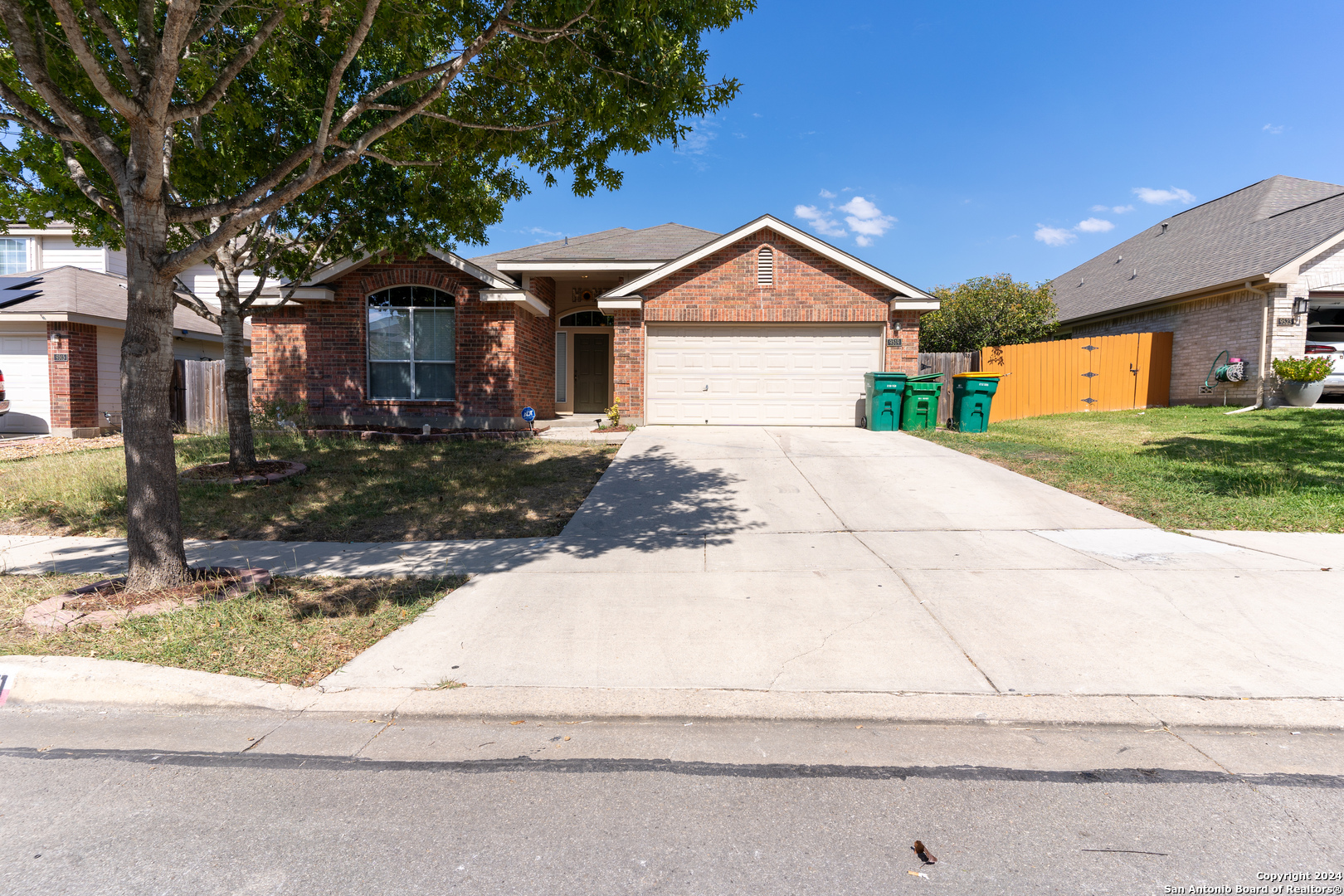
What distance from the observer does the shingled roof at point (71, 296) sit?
14398 mm

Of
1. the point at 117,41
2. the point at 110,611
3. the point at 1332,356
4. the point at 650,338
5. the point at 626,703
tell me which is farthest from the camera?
the point at 1332,356

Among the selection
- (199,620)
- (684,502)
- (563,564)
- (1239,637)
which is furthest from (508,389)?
(1239,637)

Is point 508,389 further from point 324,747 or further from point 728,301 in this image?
point 324,747

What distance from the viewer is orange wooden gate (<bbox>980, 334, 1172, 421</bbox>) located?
54.3 feet

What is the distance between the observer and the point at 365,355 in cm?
1439

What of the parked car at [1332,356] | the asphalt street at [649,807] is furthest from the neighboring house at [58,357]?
the parked car at [1332,356]

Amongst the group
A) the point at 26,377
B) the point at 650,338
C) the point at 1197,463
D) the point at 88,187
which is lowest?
the point at 1197,463

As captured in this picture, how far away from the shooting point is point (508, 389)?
46.6 feet

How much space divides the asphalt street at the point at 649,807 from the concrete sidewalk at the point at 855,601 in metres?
0.50

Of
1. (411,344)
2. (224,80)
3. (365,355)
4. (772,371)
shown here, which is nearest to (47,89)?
(224,80)

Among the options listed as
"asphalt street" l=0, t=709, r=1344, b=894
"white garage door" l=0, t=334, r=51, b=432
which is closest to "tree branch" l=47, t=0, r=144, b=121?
"asphalt street" l=0, t=709, r=1344, b=894

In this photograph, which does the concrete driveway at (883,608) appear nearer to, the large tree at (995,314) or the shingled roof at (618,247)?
the shingled roof at (618,247)

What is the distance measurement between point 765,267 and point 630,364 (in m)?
3.63

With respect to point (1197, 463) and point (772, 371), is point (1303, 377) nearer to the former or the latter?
point (1197, 463)
